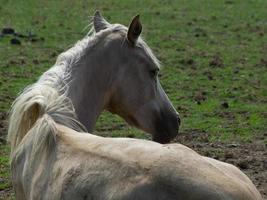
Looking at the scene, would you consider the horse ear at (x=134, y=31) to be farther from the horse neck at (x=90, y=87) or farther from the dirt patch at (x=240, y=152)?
the dirt patch at (x=240, y=152)

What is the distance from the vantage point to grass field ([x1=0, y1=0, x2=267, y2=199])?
10.4 meters

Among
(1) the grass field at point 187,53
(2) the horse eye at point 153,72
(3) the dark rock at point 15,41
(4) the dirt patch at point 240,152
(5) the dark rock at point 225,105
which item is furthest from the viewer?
(3) the dark rock at point 15,41

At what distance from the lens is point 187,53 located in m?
15.0

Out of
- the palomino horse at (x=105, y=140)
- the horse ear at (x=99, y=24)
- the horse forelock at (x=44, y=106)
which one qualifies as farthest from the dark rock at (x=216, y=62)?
the horse forelock at (x=44, y=106)

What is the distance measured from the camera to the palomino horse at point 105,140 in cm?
379

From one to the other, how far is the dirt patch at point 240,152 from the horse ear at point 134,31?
97.4 inches

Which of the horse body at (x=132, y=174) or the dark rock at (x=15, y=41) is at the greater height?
the horse body at (x=132, y=174)

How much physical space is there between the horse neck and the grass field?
1.43 meters

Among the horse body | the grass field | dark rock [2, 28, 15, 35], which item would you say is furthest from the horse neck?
dark rock [2, 28, 15, 35]

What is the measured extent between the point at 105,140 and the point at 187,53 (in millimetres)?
10811

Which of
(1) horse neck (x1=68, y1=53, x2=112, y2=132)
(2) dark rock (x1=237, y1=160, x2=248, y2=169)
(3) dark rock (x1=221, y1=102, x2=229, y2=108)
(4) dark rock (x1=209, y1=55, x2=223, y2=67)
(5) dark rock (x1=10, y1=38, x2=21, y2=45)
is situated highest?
(1) horse neck (x1=68, y1=53, x2=112, y2=132)

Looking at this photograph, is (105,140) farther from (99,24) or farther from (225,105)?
(225,105)

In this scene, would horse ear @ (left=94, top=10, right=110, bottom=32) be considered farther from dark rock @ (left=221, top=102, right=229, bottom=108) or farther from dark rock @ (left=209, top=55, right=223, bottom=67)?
dark rock @ (left=209, top=55, right=223, bottom=67)

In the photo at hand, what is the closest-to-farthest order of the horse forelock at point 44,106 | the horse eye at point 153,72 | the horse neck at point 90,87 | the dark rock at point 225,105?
the horse forelock at point 44,106 < the horse neck at point 90,87 < the horse eye at point 153,72 < the dark rock at point 225,105
